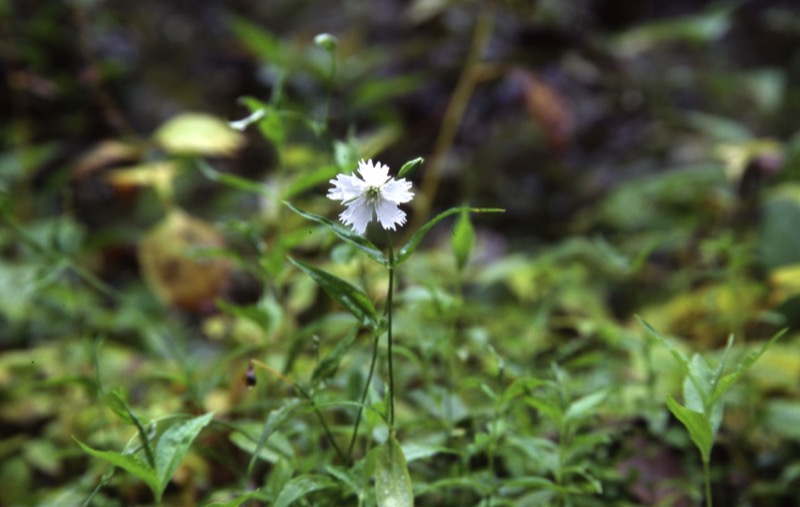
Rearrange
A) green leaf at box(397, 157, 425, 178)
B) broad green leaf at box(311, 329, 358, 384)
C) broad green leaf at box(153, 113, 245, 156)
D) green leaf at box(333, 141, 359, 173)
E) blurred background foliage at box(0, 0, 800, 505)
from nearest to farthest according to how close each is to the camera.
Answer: green leaf at box(397, 157, 425, 178) → broad green leaf at box(311, 329, 358, 384) → green leaf at box(333, 141, 359, 173) → blurred background foliage at box(0, 0, 800, 505) → broad green leaf at box(153, 113, 245, 156)

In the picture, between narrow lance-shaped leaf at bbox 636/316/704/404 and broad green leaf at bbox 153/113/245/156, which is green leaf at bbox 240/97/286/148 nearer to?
narrow lance-shaped leaf at bbox 636/316/704/404

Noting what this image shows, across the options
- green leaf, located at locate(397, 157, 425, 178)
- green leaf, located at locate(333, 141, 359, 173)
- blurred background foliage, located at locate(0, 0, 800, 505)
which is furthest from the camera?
blurred background foliage, located at locate(0, 0, 800, 505)

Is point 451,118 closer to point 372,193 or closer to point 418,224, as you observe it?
point 418,224

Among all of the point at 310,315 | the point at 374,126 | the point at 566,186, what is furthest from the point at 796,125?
the point at 310,315

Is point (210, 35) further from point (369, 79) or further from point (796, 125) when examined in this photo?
point (796, 125)

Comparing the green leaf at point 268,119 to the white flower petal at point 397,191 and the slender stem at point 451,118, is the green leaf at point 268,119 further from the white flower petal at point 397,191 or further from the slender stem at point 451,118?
the slender stem at point 451,118

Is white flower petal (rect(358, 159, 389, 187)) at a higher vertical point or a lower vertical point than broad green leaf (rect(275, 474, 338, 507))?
higher

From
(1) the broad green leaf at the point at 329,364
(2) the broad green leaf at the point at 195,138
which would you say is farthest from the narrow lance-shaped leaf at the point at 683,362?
(2) the broad green leaf at the point at 195,138

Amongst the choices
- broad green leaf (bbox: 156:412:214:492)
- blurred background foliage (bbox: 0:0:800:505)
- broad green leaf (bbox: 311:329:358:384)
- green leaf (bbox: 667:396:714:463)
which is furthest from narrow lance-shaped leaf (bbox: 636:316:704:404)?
broad green leaf (bbox: 156:412:214:492)

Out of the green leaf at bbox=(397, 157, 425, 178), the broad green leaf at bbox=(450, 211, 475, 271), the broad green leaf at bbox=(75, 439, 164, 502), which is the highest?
the broad green leaf at bbox=(450, 211, 475, 271)
